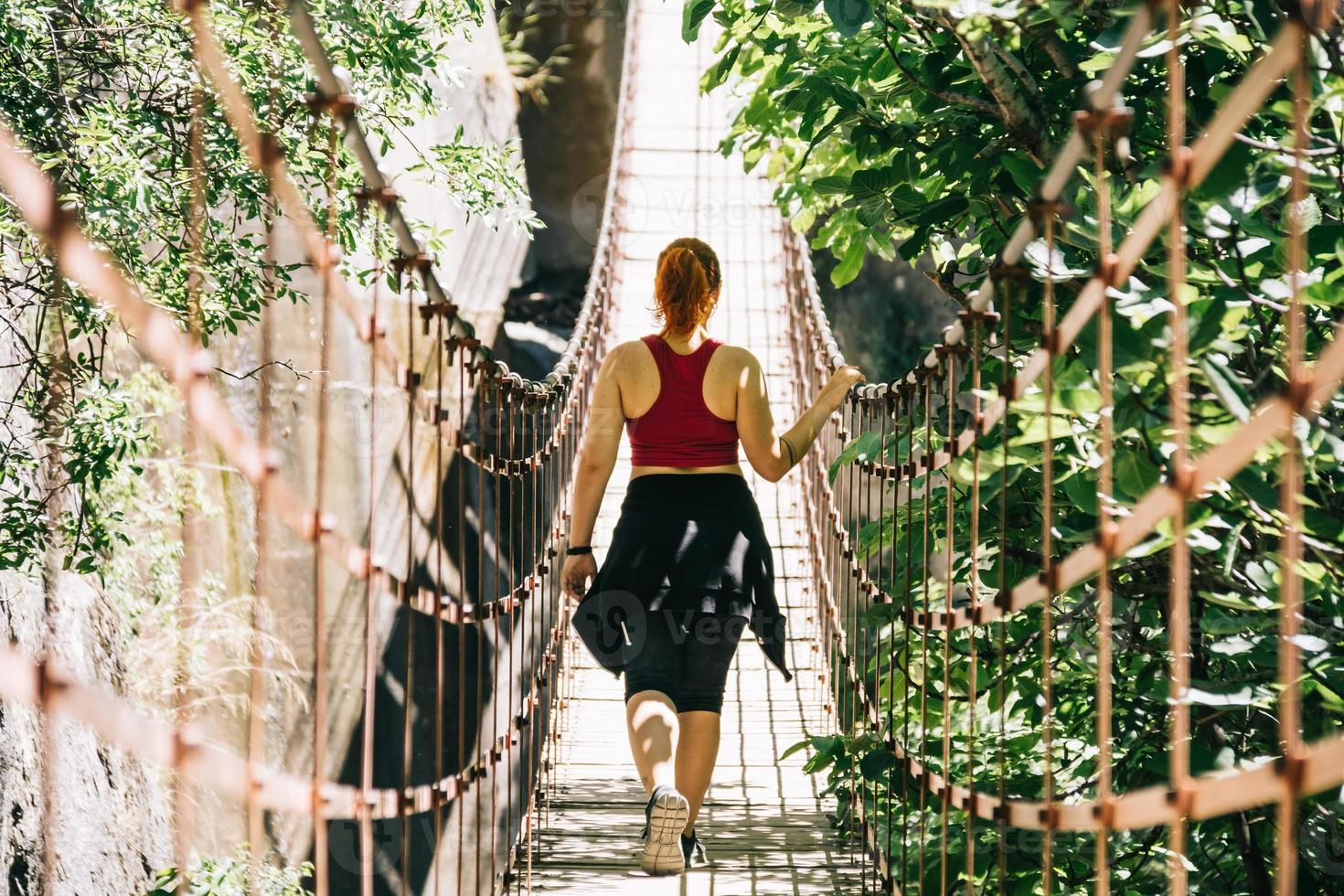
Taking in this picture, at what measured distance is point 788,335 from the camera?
677 centimetres

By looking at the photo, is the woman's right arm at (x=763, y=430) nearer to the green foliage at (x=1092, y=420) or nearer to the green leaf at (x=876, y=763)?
the green foliage at (x=1092, y=420)

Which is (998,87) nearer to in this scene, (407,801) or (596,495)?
(596,495)

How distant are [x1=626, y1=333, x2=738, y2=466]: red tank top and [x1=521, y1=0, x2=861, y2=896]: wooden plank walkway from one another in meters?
0.66

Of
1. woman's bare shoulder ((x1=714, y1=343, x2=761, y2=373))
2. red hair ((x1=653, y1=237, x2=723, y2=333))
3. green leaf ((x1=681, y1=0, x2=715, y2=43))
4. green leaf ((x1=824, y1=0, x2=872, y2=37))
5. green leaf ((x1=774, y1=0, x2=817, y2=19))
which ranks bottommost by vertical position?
woman's bare shoulder ((x1=714, y1=343, x2=761, y2=373))

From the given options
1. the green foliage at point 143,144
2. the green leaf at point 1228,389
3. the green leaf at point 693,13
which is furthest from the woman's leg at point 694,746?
the green leaf at point 1228,389

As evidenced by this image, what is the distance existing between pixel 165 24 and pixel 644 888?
2.10 meters

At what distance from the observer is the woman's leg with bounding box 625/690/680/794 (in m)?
2.07

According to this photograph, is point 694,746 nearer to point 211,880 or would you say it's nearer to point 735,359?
point 735,359

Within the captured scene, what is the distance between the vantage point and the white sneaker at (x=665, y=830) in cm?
204

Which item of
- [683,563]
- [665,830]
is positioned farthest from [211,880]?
[683,563]

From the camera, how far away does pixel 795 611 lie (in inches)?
209

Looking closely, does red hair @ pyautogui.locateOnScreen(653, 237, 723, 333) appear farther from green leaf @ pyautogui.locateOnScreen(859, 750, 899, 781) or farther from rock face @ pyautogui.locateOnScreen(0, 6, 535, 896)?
rock face @ pyautogui.locateOnScreen(0, 6, 535, 896)

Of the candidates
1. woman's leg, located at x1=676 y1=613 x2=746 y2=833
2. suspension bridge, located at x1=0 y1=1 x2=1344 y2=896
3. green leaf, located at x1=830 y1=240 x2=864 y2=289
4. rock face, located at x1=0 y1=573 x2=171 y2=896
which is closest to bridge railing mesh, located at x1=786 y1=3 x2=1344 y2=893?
suspension bridge, located at x1=0 y1=1 x2=1344 y2=896

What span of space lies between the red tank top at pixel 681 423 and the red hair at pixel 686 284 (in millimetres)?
51
